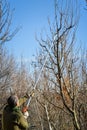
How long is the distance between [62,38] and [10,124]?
619 centimetres

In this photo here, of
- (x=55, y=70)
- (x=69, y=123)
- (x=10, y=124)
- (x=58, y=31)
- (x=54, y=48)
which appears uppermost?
(x=58, y=31)

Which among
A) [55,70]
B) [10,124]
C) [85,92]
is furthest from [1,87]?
[10,124]

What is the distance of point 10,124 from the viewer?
5309mm

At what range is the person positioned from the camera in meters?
5.21

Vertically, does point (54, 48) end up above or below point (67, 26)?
below

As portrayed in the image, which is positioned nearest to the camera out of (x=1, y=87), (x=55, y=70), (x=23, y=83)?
(x=55, y=70)

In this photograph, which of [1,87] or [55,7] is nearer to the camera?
[55,7]

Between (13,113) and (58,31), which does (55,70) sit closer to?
(58,31)

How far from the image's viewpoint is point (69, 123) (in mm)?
21938

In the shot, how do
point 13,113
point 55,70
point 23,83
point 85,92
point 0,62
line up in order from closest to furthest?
point 13,113, point 55,70, point 85,92, point 0,62, point 23,83

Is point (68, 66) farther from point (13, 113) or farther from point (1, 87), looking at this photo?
point (1, 87)

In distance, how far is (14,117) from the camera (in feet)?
17.2

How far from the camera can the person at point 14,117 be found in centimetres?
521

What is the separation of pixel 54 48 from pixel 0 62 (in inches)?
445
